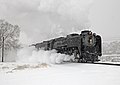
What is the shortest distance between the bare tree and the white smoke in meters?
2.89

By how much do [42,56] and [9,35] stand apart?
16.1 metres

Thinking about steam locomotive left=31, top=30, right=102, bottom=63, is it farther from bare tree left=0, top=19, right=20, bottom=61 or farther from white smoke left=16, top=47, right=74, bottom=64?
bare tree left=0, top=19, right=20, bottom=61

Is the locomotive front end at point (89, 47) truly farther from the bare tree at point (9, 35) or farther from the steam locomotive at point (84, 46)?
the bare tree at point (9, 35)

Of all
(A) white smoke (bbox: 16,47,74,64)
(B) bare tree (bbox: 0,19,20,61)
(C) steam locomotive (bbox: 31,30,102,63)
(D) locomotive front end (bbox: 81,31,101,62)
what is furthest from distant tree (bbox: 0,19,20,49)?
(D) locomotive front end (bbox: 81,31,101,62)

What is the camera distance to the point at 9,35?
4225cm

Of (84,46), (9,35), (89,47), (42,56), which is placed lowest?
(42,56)

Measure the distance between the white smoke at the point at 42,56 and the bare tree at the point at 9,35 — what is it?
2.89m

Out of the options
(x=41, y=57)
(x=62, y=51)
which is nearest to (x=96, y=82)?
(x=62, y=51)

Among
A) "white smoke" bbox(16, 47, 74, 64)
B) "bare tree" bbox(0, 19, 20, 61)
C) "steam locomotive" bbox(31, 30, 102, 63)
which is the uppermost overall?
"bare tree" bbox(0, 19, 20, 61)

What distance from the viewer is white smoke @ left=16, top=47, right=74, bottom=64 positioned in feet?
79.6

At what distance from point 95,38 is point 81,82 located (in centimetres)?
1415

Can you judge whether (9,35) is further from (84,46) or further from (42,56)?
(84,46)

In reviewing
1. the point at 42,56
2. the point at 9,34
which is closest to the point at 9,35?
the point at 9,34

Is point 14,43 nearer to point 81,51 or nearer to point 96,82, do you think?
point 81,51
